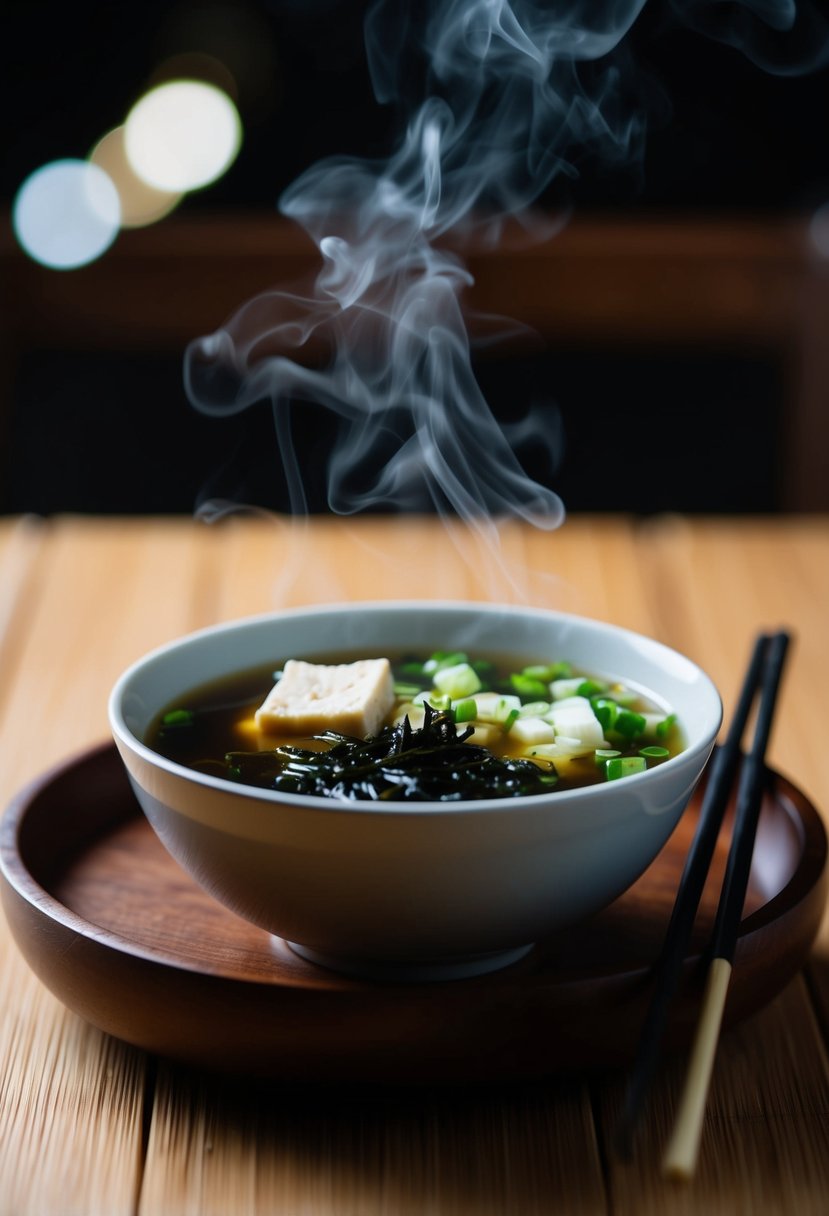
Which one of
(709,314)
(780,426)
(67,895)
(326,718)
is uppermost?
(326,718)

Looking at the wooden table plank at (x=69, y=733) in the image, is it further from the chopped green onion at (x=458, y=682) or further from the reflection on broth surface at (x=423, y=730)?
the chopped green onion at (x=458, y=682)

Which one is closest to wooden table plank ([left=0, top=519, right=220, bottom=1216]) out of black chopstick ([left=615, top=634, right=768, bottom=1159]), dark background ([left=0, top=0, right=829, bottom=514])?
black chopstick ([left=615, top=634, right=768, bottom=1159])

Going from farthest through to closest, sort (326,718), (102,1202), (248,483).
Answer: (248,483), (326,718), (102,1202)

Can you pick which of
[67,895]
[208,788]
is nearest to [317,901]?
[208,788]

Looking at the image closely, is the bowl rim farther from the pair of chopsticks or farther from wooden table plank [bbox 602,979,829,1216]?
wooden table plank [bbox 602,979,829,1216]

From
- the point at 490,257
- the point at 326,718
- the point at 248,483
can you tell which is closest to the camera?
the point at 326,718

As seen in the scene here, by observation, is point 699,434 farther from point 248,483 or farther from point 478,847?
point 478,847

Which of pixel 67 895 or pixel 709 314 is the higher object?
pixel 67 895
